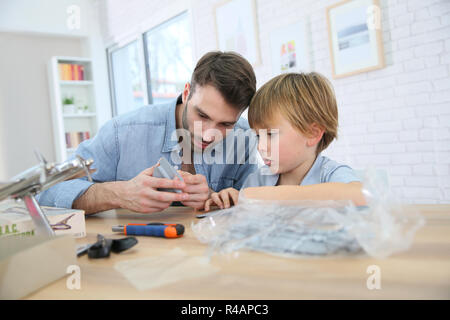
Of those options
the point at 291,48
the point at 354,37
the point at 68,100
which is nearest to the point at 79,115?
the point at 68,100

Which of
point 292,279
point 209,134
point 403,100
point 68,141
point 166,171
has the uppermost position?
point 68,141

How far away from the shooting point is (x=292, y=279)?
44 centimetres

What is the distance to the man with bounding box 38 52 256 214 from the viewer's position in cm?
102

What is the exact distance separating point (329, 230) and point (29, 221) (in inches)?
20.8

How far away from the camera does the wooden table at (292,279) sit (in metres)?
0.40

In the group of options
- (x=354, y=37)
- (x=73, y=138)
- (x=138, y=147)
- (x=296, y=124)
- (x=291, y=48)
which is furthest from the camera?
(x=73, y=138)

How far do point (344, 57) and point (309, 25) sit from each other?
46 cm

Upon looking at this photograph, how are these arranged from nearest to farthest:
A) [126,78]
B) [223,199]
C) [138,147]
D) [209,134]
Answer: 1. [223,199]
2. [209,134]
3. [138,147]
4. [126,78]

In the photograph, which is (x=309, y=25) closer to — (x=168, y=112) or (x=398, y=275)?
(x=168, y=112)

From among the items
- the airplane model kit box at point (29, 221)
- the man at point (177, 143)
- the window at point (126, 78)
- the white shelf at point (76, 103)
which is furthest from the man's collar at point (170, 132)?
the white shelf at point (76, 103)

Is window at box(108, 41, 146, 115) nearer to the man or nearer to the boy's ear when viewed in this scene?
the man

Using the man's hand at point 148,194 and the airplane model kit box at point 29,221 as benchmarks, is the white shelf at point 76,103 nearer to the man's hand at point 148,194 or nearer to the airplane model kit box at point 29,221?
the man's hand at point 148,194

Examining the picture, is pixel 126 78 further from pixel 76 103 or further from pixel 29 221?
pixel 29 221
